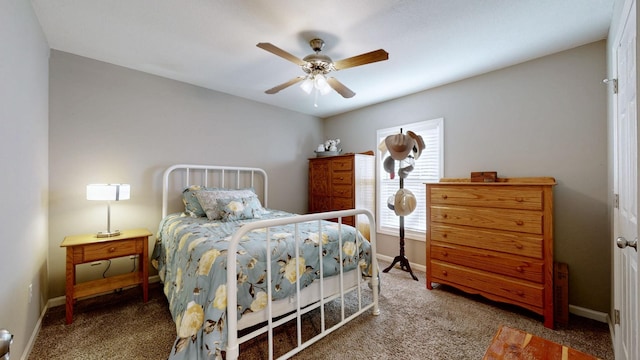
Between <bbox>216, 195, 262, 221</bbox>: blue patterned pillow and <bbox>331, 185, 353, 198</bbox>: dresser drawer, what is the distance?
132cm

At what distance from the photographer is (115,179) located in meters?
2.74

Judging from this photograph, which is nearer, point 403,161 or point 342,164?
point 403,161

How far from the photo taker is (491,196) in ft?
7.86

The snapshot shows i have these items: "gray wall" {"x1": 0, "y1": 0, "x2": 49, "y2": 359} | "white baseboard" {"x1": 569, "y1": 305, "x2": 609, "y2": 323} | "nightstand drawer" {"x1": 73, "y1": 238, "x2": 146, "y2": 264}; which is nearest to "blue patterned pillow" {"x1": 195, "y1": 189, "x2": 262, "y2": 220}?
"nightstand drawer" {"x1": 73, "y1": 238, "x2": 146, "y2": 264}

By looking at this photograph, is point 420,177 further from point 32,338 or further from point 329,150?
point 32,338

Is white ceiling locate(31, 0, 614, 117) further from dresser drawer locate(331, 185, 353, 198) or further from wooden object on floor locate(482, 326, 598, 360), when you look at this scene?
wooden object on floor locate(482, 326, 598, 360)

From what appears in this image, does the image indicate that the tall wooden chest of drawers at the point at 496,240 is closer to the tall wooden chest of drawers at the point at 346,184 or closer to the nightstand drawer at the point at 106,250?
the tall wooden chest of drawers at the point at 346,184

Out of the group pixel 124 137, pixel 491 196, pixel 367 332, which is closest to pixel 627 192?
pixel 491 196

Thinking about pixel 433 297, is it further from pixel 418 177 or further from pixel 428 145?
pixel 428 145

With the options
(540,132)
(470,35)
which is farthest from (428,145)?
(470,35)

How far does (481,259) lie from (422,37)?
2.09m

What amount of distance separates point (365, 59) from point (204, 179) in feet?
8.23

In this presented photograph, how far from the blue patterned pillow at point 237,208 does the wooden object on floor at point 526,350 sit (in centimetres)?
225

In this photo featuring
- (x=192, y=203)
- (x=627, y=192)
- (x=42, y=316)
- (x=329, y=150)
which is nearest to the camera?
(x=627, y=192)
